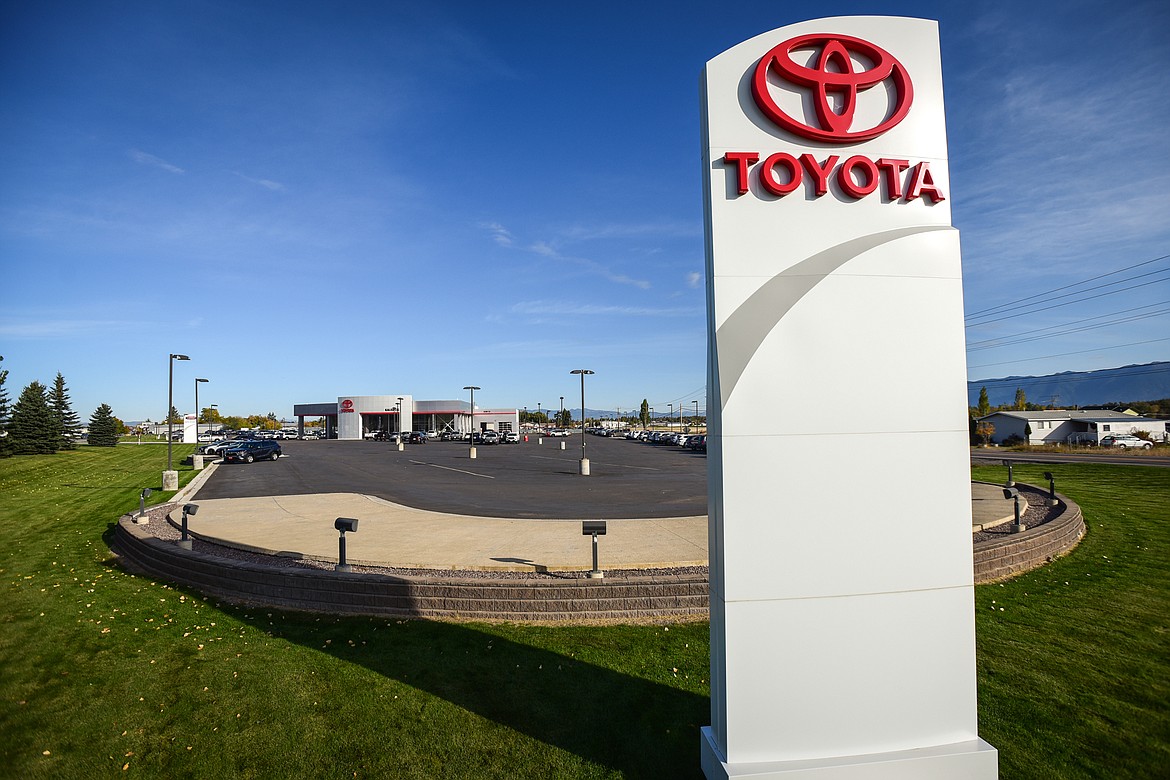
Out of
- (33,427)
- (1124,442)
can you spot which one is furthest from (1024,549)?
(33,427)

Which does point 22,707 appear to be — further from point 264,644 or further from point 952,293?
point 952,293

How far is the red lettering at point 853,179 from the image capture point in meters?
4.87

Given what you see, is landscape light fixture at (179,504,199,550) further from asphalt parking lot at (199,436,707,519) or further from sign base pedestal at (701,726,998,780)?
sign base pedestal at (701,726,998,780)

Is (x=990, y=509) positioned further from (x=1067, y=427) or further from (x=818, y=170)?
(x=1067, y=427)

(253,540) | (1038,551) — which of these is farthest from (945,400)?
(253,540)

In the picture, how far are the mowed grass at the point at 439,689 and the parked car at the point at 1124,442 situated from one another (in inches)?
2081

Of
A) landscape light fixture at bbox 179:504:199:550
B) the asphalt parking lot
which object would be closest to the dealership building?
the asphalt parking lot

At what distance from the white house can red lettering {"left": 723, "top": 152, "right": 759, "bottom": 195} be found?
69.1m

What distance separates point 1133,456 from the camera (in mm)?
39594

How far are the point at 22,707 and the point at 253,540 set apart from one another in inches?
271

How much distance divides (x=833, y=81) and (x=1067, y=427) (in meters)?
75.5

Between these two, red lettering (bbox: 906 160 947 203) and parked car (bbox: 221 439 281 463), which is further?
parked car (bbox: 221 439 281 463)

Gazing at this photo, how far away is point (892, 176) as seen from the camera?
16.2 ft

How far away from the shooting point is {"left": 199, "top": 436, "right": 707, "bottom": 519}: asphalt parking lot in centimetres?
1708
